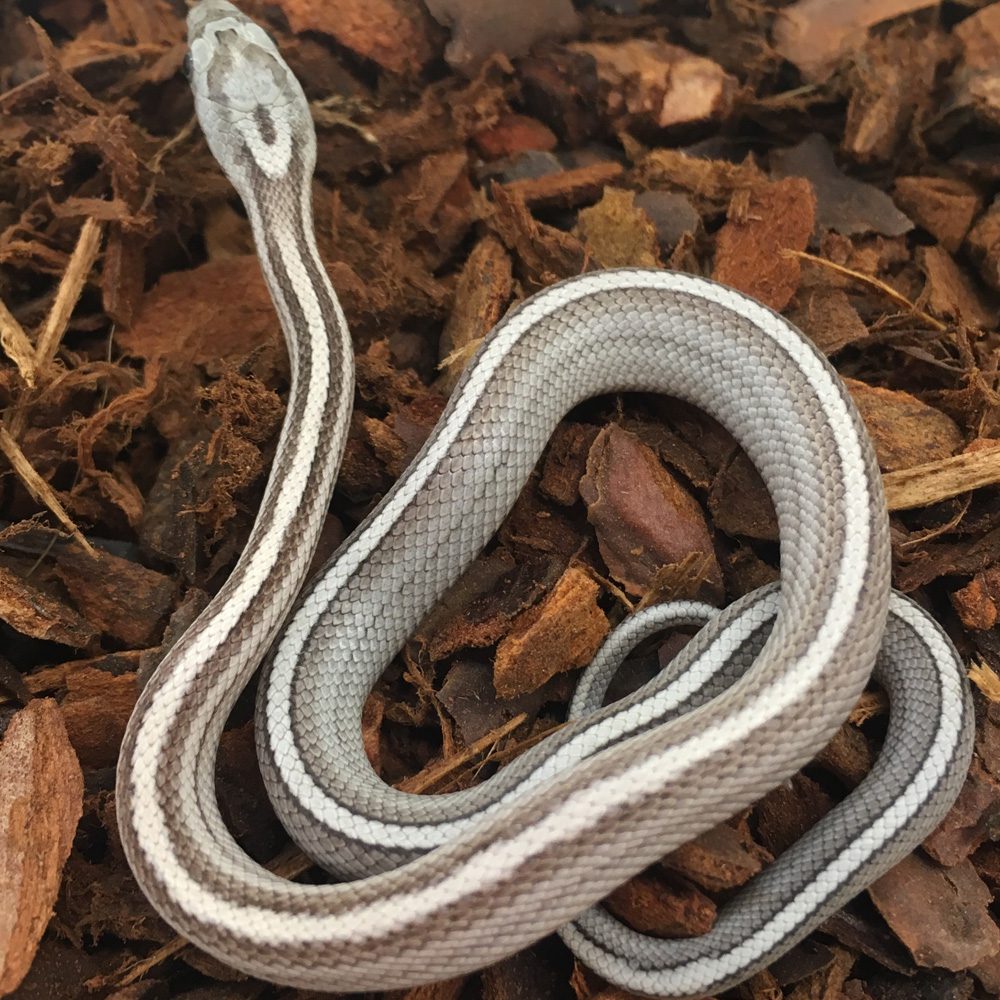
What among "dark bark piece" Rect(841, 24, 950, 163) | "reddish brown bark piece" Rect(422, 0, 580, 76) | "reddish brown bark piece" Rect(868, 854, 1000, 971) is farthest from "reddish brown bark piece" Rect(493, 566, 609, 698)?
"reddish brown bark piece" Rect(422, 0, 580, 76)

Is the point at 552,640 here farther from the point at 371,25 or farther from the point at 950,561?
the point at 371,25

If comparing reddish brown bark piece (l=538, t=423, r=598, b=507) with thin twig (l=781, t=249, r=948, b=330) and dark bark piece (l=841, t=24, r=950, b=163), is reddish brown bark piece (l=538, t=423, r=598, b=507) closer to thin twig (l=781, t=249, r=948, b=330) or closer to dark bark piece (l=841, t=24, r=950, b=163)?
thin twig (l=781, t=249, r=948, b=330)

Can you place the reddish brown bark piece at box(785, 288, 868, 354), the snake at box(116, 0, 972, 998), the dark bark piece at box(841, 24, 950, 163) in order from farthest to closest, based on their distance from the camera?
the dark bark piece at box(841, 24, 950, 163) < the reddish brown bark piece at box(785, 288, 868, 354) < the snake at box(116, 0, 972, 998)

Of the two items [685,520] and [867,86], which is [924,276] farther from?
[685,520]

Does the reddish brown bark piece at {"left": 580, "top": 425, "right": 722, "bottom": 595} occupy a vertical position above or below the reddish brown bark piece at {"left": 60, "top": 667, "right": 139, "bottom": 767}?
above

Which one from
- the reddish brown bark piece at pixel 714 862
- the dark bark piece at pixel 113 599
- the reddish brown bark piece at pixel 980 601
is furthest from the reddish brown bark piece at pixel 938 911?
the dark bark piece at pixel 113 599

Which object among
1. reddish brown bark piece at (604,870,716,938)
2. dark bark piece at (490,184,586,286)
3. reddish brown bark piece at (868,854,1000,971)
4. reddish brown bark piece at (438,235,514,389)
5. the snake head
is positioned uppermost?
the snake head

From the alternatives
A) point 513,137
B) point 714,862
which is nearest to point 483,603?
point 714,862
